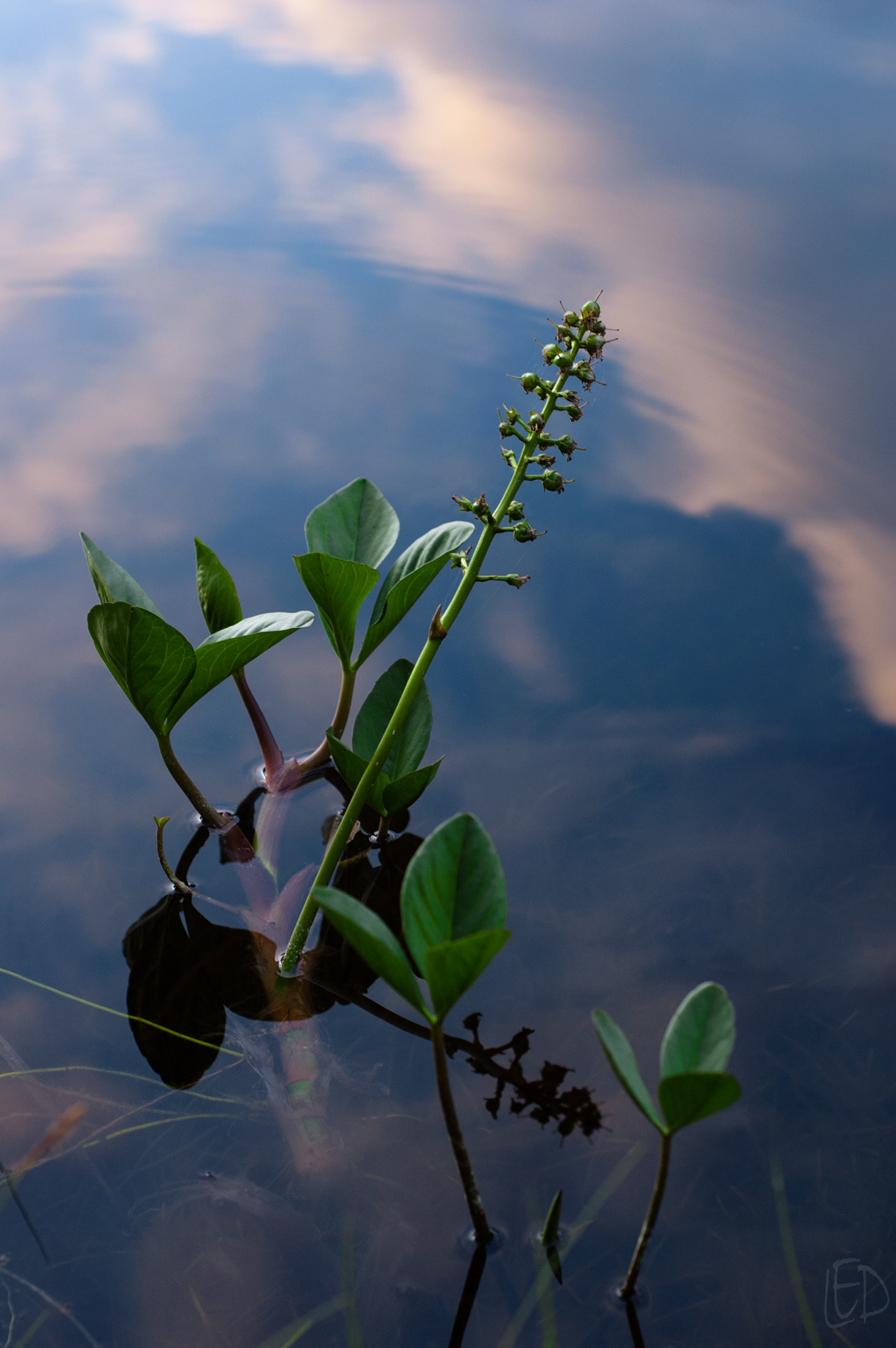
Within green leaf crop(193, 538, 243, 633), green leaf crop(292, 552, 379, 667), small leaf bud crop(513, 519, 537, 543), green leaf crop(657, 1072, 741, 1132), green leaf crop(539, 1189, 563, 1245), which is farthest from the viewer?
green leaf crop(193, 538, 243, 633)

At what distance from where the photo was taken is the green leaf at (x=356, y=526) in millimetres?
1216

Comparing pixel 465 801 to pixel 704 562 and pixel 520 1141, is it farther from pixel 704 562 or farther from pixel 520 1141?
pixel 704 562

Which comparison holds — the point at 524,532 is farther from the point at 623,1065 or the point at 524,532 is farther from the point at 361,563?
the point at 623,1065

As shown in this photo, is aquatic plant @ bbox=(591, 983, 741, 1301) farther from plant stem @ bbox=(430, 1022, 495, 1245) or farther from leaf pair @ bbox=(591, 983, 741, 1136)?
plant stem @ bbox=(430, 1022, 495, 1245)

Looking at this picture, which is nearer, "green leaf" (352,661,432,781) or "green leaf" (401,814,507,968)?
"green leaf" (401,814,507,968)

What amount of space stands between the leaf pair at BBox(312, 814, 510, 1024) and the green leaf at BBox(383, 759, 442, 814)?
12.7 inches

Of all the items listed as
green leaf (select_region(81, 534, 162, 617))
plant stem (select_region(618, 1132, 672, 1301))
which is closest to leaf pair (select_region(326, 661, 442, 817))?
green leaf (select_region(81, 534, 162, 617))

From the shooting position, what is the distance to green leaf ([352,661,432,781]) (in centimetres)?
114

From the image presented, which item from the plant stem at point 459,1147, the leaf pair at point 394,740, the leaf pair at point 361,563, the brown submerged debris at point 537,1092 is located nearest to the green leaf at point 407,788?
the leaf pair at point 394,740

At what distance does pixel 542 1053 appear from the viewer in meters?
0.93

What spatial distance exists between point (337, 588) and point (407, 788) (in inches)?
8.8

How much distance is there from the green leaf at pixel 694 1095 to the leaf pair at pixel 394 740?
Result: 479 mm

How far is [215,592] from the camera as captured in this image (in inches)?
46.9

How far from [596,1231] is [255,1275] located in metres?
0.25
